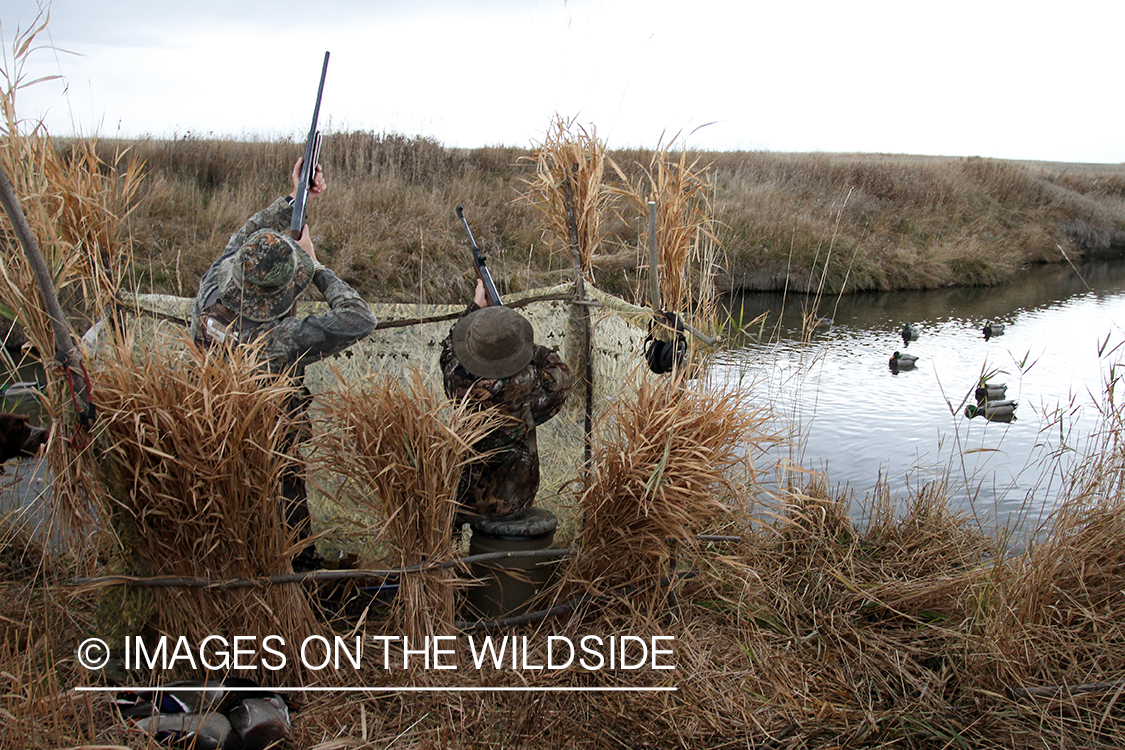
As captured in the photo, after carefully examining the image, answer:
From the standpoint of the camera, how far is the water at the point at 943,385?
536 cm

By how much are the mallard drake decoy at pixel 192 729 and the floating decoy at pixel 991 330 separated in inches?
442

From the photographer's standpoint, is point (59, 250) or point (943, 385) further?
point (943, 385)

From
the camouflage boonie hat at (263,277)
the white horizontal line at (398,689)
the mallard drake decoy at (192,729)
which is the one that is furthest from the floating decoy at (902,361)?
the mallard drake decoy at (192,729)

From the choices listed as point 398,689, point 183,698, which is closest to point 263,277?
point 183,698

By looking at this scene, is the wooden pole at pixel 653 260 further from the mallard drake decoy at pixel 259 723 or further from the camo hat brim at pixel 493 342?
the mallard drake decoy at pixel 259 723

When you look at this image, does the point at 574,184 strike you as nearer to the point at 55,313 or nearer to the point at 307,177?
the point at 307,177

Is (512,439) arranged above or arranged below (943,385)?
above

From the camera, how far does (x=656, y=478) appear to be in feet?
8.88

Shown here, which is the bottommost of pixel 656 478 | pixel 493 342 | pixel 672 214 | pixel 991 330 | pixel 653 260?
pixel 991 330

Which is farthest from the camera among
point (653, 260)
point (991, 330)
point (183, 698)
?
point (991, 330)

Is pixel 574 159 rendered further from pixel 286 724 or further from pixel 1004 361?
pixel 1004 361

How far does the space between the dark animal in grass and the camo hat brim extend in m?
1.59

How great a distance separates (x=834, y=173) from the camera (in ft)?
63.5

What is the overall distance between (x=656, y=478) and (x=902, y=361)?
7.58m
